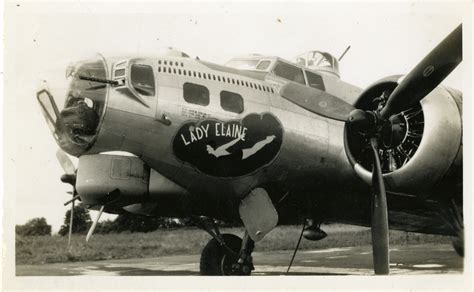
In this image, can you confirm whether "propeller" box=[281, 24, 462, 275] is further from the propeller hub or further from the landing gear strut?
the landing gear strut

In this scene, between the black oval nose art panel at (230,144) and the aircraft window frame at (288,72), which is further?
the aircraft window frame at (288,72)

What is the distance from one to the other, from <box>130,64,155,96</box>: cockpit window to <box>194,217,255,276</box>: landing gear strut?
78.9 inches

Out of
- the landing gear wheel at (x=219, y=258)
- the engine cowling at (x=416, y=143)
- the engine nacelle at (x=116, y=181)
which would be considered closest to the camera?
the engine nacelle at (x=116, y=181)

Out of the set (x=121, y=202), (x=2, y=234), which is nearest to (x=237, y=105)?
(x=121, y=202)

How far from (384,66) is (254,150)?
241 centimetres

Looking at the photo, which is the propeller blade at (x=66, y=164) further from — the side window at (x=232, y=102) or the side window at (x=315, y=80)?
the side window at (x=315, y=80)

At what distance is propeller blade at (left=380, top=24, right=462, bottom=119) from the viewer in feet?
20.6

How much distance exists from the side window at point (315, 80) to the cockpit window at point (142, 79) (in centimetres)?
225

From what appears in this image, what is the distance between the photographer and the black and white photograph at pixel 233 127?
21.2 feet

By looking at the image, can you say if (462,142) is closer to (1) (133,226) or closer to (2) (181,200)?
(2) (181,200)

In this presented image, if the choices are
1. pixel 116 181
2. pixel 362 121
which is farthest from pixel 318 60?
pixel 116 181

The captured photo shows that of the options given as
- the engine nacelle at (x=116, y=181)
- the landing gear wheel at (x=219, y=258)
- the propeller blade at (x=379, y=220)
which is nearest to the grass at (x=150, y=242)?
the landing gear wheel at (x=219, y=258)

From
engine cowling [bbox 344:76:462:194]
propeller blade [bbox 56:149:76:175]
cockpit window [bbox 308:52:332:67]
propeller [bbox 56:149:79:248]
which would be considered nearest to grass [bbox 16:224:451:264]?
propeller [bbox 56:149:79:248]

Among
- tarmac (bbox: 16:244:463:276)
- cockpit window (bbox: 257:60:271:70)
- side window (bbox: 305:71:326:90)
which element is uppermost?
cockpit window (bbox: 257:60:271:70)
